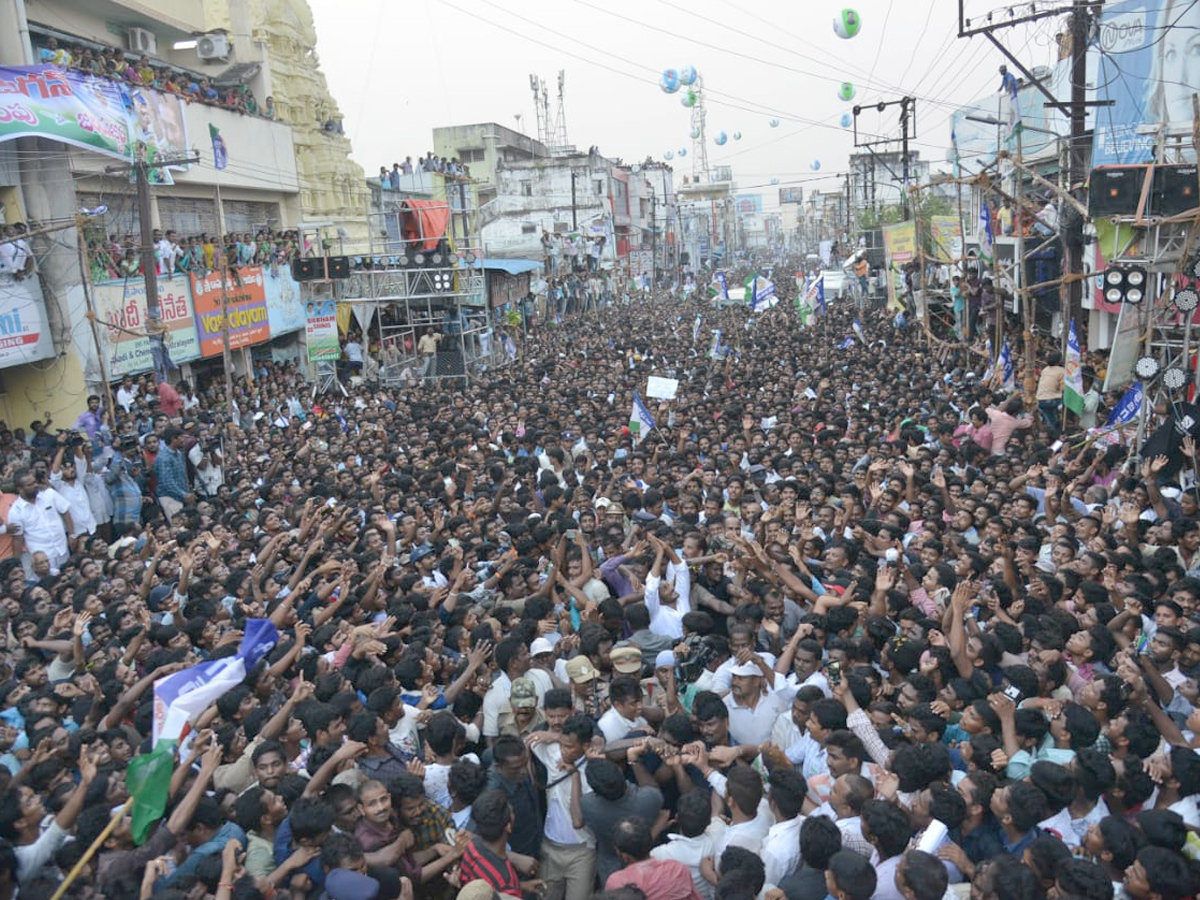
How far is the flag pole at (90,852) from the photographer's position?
3742mm

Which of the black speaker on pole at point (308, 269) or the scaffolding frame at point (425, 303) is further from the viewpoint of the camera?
the scaffolding frame at point (425, 303)

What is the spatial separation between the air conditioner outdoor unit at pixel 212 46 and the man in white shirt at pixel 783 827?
25.5 meters

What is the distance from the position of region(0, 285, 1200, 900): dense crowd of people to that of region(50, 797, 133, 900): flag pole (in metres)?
0.06

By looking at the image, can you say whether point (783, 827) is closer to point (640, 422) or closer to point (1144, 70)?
point (640, 422)

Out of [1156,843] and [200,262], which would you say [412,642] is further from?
[200,262]

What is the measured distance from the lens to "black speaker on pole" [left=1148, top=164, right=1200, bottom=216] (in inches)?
424

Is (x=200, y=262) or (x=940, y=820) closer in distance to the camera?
(x=940, y=820)

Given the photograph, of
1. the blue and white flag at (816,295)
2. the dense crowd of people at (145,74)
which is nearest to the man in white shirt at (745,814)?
the dense crowd of people at (145,74)

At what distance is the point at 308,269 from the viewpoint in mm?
21906

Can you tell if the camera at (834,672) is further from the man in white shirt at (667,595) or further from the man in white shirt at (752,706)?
the man in white shirt at (667,595)

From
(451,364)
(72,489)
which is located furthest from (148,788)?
(451,364)

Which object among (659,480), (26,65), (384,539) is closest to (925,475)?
(659,480)

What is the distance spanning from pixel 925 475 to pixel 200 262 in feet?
48.3

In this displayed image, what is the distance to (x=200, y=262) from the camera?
62.4 feet
